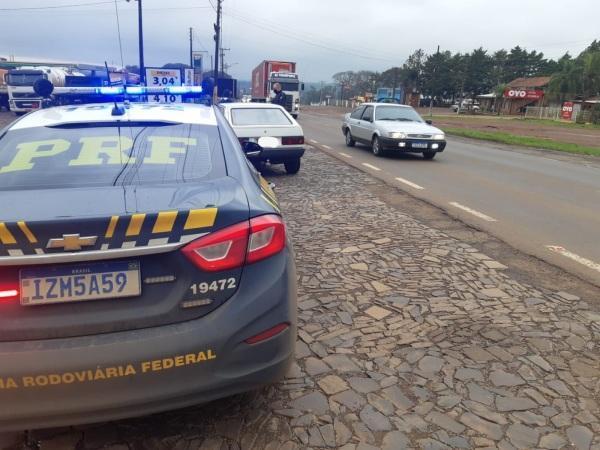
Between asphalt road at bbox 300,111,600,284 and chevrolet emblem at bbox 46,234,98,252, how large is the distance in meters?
4.50

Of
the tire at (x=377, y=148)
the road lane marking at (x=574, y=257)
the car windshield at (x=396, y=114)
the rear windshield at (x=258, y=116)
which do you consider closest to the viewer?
the road lane marking at (x=574, y=257)

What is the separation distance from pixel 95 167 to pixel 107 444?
1.39 meters

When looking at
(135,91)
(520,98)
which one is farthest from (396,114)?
(520,98)

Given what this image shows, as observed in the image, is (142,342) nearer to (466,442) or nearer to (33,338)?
(33,338)

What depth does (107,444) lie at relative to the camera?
7.93ft

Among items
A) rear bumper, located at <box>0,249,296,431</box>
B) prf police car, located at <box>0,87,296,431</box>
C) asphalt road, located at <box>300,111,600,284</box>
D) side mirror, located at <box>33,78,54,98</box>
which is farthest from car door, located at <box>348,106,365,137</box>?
rear bumper, located at <box>0,249,296,431</box>

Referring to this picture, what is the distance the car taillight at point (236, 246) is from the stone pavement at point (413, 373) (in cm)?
94

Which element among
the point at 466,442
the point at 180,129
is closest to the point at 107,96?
the point at 180,129

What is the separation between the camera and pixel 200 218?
6.88 ft

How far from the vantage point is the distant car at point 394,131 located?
43.8 feet

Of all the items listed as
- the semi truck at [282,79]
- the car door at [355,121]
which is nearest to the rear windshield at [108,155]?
the car door at [355,121]

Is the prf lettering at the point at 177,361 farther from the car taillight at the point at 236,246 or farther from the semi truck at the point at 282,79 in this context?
the semi truck at the point at 282,79

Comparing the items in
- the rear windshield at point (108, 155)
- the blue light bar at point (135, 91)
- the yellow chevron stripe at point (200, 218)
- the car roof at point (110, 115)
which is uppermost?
the blue light bar at point (135, 91)

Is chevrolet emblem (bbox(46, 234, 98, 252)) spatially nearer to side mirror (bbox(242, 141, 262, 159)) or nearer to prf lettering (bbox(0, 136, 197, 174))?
prf lettering (bbox(0, 136, 197, 174))
